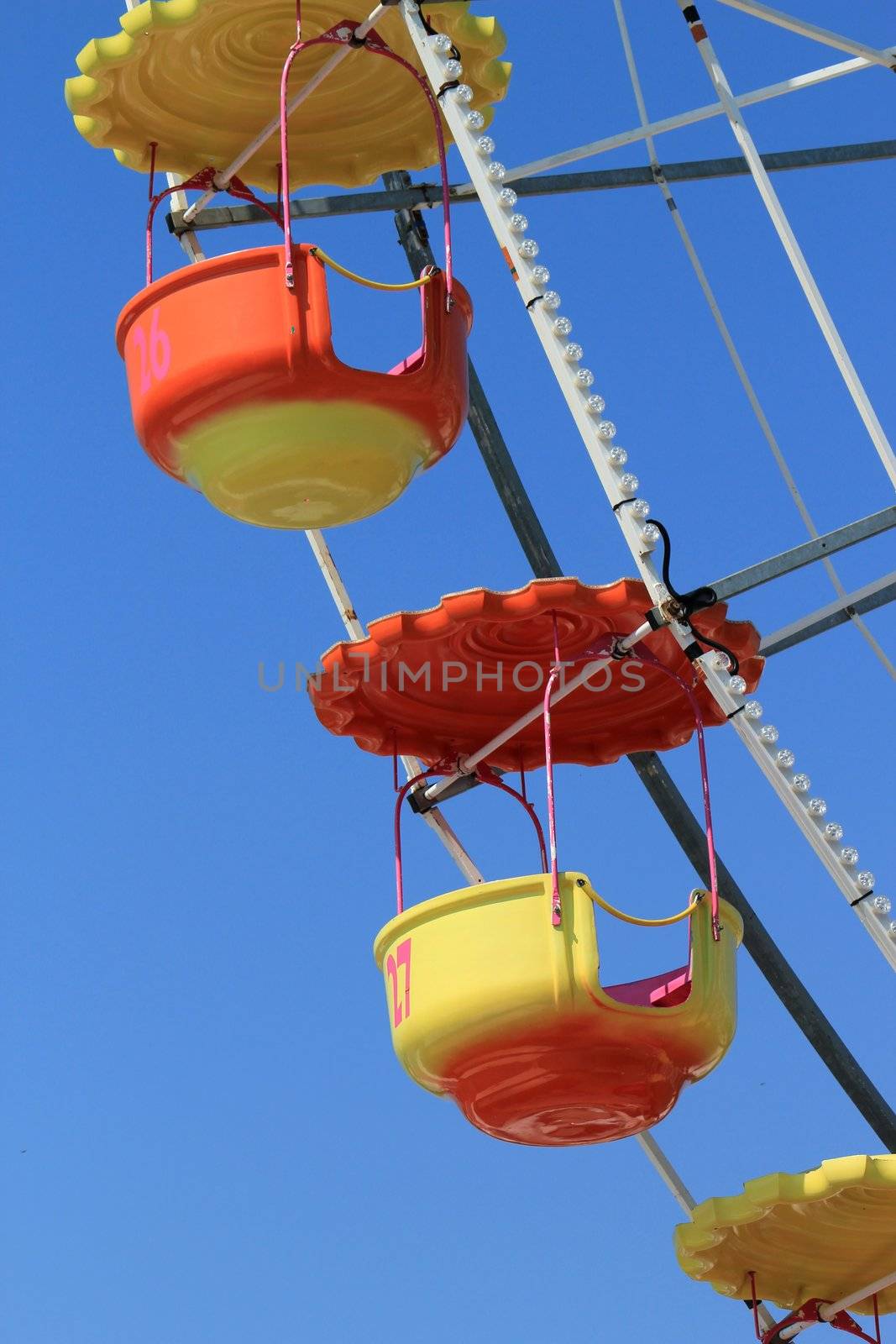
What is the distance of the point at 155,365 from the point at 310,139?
2.18 meters

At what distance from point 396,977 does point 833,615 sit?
3.60m

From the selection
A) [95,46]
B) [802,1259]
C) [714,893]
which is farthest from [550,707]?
[95,46]

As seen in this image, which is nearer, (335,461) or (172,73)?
(335,461)

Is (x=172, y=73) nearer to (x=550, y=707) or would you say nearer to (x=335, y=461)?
(x=335, y=461)

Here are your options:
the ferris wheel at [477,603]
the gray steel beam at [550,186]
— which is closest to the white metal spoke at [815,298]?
the ferris wheel at [477,603]

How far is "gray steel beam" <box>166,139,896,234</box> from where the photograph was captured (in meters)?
13.3

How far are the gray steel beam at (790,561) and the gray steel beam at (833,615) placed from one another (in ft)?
7.31

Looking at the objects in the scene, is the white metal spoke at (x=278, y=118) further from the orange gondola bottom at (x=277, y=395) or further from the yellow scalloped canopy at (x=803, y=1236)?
the yellow scalloped canopy at (x=803, y=1236)

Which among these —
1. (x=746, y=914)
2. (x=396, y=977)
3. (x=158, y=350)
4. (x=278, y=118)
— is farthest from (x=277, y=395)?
(x=746, y=914)

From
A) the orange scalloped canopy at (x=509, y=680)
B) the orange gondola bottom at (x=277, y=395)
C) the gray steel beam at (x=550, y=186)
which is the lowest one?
the orange scalloped canopy at (x=509, y=680)

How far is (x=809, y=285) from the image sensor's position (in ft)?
38.1

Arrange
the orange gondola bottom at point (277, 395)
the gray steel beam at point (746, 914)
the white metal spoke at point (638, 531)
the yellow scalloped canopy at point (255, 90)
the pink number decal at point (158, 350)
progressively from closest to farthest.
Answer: the white metal spoke at point (638, 531) → the orange gondola bottom at point (277, 395) → the pink number decal at point (158, 350) → the yellow scalloped canopy at point (255, 90) → the gray steel beam at point (746, 914)

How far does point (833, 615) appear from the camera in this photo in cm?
1399

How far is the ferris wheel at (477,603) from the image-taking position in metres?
11.0
